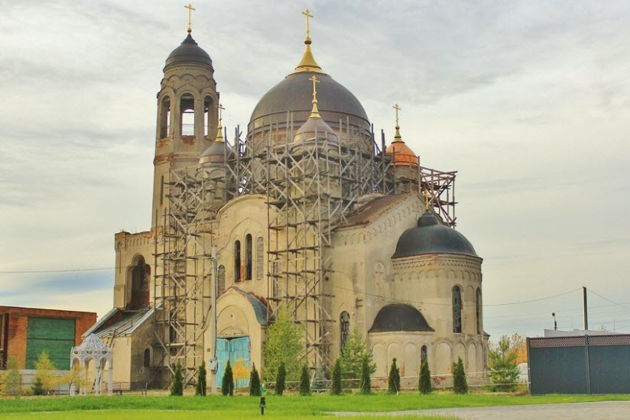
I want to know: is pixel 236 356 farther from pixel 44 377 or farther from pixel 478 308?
pixel 478 308

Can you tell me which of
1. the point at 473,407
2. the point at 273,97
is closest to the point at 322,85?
the point at 273,97

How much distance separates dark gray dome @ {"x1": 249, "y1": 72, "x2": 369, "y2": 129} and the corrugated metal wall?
2077cm

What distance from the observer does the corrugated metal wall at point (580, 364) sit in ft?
127

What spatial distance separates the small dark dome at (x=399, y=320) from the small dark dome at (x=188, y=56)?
24938 mm

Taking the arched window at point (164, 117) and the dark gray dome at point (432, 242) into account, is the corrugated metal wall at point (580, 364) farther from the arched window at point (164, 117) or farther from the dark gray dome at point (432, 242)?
the arched window at point (164, 117)

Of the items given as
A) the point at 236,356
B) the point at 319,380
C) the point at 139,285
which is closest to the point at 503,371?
the point at 319,380

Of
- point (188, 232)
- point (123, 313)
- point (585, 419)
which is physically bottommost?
point (585, 419)

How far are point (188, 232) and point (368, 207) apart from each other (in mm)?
11879

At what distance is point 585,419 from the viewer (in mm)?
20734

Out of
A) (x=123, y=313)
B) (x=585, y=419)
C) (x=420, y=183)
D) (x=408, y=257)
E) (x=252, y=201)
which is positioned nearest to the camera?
(x=585, y=419)

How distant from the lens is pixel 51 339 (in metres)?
61.8

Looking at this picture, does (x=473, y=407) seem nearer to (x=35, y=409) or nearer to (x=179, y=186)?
(x=35, y=409)

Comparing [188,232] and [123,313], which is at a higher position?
[188,232]

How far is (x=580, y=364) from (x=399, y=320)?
9.21 metres
